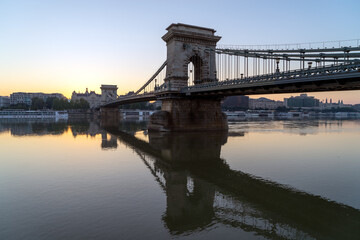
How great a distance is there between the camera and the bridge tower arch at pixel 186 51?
4000 cm

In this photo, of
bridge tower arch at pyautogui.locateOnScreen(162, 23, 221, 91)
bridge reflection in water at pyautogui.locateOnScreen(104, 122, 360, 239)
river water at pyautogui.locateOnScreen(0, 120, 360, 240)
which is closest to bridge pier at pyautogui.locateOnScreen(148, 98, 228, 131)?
bridge tower arch at pyautogui.locateOnScreen(162, 23, 221, 91)

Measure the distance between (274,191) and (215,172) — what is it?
462 cm

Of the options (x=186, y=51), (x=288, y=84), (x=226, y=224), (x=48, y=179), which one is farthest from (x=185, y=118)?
(x=226, y=224)

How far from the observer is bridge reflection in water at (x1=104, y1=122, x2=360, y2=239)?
30.1 ft

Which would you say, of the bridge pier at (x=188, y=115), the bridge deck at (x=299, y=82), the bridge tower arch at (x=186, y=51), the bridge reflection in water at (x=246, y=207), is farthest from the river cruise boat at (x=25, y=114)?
the bridge reflection in water at (x=246, y=207)

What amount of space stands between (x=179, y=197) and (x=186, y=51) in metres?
31.6

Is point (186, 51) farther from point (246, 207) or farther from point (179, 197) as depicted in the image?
point (246, 207)

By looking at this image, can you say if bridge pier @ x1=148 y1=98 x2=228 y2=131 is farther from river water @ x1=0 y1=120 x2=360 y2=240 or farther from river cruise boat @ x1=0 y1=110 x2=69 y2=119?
river cruise boat @ x1=0 y1=110 x2=69 y2=119

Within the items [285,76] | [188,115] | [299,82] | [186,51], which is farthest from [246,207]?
[186,51]

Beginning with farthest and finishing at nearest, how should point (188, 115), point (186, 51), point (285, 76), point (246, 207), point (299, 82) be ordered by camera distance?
point (186, 51) < point (188, 115) < point (285, 76) < point (299, 82) < point (246, 207)

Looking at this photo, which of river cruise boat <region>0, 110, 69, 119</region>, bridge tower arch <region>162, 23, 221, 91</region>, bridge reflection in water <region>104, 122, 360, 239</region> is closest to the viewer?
bridge reflection in water <region>104, 122, 360, 239</region>

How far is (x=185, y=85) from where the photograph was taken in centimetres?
4078

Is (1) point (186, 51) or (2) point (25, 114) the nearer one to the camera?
(1) point (186, 51)

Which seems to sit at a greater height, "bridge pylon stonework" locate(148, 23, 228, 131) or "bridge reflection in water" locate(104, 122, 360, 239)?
"bridge pylon stonework" locate(148, 23, 228, 131)
